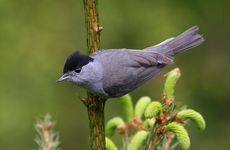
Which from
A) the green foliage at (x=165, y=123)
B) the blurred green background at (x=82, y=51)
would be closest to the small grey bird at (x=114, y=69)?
the green foliage at (x=165, y=123)

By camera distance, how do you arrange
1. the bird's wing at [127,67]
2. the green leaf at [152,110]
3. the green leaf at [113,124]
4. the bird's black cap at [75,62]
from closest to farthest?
1. the green leaf at [152,110]
2. the green leaf at [113,124]
3. the bird's black cap at [75,62]
4. the bird's wing at [127,67]

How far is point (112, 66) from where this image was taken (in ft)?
A: 11.4

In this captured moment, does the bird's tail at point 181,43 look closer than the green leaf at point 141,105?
No

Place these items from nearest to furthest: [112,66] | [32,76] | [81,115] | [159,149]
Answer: [159,149] < [112,66] < [32,76] < [81,115]

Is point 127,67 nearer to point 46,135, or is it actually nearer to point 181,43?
point 181,43

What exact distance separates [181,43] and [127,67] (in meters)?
0.53

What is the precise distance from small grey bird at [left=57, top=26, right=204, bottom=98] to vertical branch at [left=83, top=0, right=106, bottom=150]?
0.50m

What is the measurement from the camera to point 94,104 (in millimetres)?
2627

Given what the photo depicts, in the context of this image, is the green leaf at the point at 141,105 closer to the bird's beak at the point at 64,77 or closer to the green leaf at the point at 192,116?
the green leaf at the point at 192,116

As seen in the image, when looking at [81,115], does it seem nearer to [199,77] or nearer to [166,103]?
[199,77]

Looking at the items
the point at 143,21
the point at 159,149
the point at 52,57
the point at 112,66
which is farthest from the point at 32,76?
the point at 159,149

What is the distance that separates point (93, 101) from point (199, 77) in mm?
5188

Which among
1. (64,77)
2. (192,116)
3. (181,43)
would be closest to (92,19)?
(192,116)

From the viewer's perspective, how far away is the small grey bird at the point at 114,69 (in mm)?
3220
